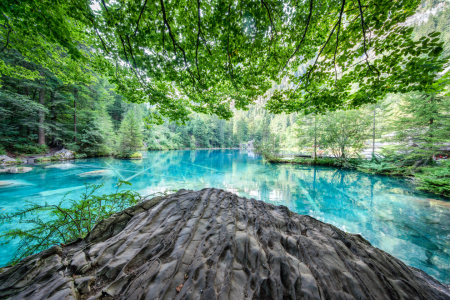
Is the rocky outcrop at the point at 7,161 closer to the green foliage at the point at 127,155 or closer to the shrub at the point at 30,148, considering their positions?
the shrub at the point at 30,148

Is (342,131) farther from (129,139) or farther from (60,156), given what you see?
(60,156)

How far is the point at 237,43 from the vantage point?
10.0ft

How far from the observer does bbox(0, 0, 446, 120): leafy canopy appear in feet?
7.90

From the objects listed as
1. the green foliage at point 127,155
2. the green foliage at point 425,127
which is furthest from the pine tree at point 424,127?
the green foliage at point 127,155

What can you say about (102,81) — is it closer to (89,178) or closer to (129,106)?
(129,106)

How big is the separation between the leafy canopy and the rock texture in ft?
10.0

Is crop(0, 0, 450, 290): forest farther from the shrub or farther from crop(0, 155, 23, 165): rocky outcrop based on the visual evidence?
the shrub

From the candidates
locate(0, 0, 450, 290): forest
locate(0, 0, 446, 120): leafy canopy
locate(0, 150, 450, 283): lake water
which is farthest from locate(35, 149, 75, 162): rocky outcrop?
locate(0, 0, 446, 120): leafy canopy

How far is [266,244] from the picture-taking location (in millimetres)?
1990

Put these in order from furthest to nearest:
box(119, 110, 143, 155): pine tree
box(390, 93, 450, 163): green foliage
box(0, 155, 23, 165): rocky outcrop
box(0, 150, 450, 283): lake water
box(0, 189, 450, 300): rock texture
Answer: box(119, 110, 143, 155): pine tree → box(0, 155, 23, 165): rocky outcrop → box(390, 93, 450, 163): green foliage → box(0, 150, 450, 283): lake water → box(0, 189, 450, 300): rock texture

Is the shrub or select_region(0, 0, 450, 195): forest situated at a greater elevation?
select_region(0, 0, 450, 195): forest

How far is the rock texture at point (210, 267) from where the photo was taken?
4.27 feet

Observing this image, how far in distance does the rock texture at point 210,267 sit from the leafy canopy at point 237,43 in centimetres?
306

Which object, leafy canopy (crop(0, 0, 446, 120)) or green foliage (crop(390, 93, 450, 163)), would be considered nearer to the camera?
leafy canopy (crop(0, 0, 446, 120))
